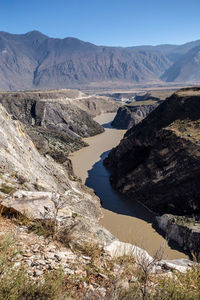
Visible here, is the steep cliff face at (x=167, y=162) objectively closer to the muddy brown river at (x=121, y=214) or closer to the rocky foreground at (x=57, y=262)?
the muddy brown river at (x=121, y=214)

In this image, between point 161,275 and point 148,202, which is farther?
point 148,202

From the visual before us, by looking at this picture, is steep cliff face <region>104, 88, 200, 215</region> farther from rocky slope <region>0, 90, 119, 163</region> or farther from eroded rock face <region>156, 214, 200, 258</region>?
rocky slope <region>0, 90, 119, 163</region>

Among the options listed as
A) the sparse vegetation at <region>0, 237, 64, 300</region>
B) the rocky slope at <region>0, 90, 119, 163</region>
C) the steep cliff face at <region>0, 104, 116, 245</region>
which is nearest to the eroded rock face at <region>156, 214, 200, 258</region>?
the steep cliff face at <region>0, 104, 116, 245</region>

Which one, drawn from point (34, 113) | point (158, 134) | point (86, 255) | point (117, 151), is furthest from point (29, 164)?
point (34, 113)

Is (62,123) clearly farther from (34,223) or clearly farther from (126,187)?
(34,223)

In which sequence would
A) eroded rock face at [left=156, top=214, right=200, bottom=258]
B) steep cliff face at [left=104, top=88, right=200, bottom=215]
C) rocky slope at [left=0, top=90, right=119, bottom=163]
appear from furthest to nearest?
rocky slope at [left=0, top=90, right=119, bottom=163], steep cliff face at [left=104, top=88, right=200, bottom=215], eroded rock face at [left=156, top=214, right=200, bottom=258]

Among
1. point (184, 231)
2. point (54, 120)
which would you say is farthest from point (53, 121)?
point (184, 231)

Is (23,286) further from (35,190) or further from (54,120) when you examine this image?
(54,120)
